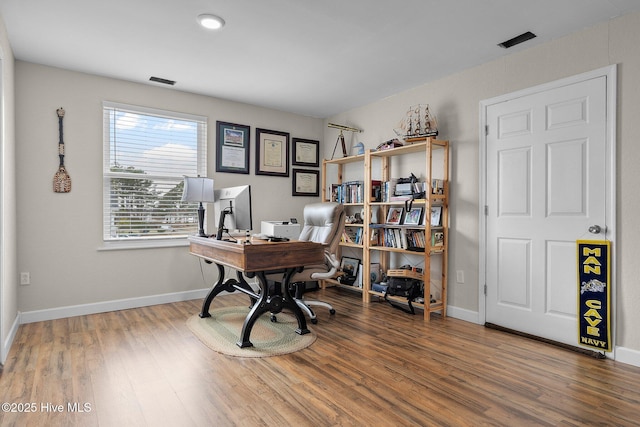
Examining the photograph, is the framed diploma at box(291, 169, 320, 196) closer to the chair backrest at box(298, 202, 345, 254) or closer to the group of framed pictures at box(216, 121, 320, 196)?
the group of framed pictures at box(216, 121, 320, 196)

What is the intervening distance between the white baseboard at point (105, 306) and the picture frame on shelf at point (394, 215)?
2.31 metres

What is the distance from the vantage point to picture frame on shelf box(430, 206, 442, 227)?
3.65m

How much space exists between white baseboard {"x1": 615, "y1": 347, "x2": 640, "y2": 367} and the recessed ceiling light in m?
3.61

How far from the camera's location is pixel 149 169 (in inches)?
157

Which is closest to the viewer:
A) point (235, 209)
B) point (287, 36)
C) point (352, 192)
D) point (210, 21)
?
point (210, 21)

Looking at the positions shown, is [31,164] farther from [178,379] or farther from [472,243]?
[472,243]

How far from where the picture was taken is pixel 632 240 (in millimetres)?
2490

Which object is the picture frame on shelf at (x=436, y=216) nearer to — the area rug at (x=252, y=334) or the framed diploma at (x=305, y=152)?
the area rug at (x=252, y=334)

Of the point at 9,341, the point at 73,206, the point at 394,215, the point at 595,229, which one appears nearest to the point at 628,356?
the point at 595,229

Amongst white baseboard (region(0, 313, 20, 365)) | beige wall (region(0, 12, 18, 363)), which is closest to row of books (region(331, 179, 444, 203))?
beige wall (region(0, 12, 18, 363))

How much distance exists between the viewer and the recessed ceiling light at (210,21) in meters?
2.54

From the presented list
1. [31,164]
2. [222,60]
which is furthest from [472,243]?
[31,164]

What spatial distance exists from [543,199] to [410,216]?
1216 millimetres

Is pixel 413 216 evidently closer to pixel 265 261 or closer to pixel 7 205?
pixel 265 261
